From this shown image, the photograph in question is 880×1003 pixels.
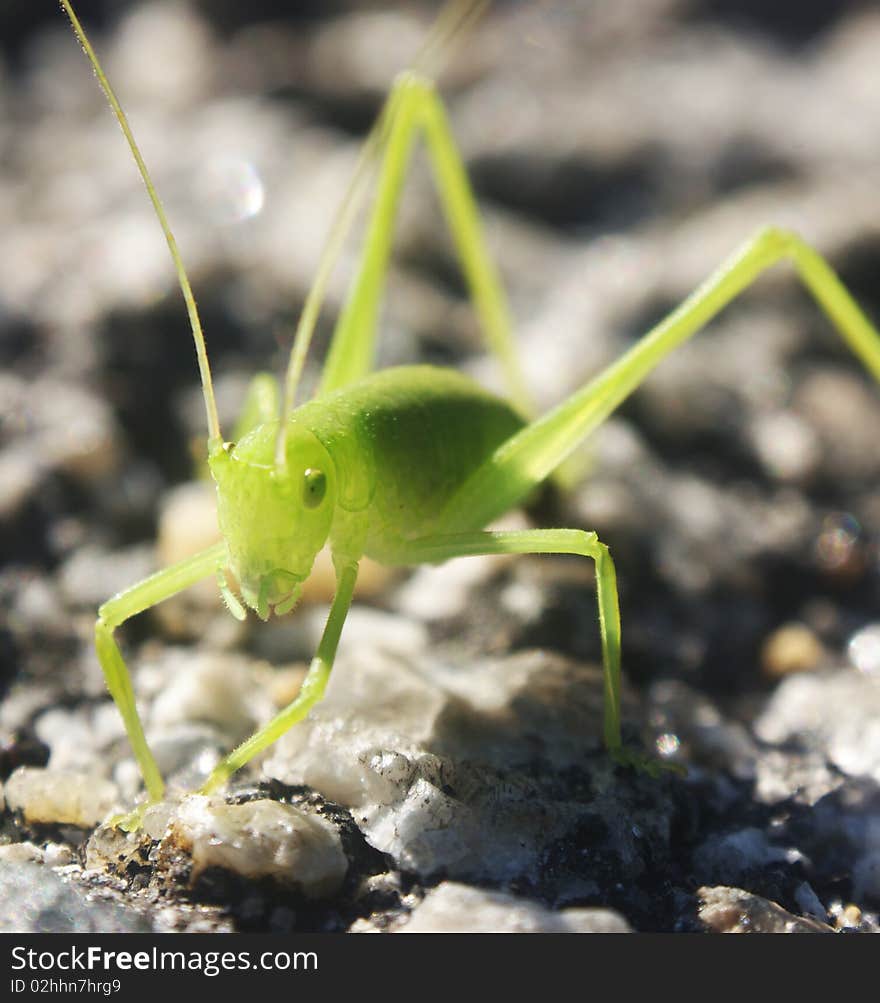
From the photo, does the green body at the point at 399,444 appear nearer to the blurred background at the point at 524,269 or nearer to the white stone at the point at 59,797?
the blurred background at the point at 524,269

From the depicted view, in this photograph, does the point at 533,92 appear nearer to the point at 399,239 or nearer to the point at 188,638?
the point at 399,239

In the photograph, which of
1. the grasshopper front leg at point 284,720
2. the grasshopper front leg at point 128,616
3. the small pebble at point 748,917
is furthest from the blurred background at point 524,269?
Result: the small pebble at point 748,917

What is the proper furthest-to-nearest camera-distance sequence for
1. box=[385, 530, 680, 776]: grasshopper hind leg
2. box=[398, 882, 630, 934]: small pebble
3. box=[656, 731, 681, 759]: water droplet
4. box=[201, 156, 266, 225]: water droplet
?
box=[201, 156, 266, 225]: water droplet → box=[656, 731, 681, 759]: water droplet → box=[385, 530, 680, 776]: grasshopper hind leg → box=[398, 882, 630, 934]: small pebble

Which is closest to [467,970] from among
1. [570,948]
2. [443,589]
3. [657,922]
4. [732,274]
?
[570,948]

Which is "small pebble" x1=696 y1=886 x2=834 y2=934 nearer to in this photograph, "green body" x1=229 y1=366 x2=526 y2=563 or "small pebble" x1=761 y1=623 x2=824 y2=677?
"small pebble" x1=761 y1=623 x2=824 y2=677

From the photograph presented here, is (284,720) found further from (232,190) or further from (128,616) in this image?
(232,190)

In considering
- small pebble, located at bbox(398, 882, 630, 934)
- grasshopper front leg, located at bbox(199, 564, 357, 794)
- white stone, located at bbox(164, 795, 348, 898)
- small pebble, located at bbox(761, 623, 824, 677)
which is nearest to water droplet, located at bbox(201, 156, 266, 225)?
grasshopper front leg, located at bbox(199, 564, 357, 794)
